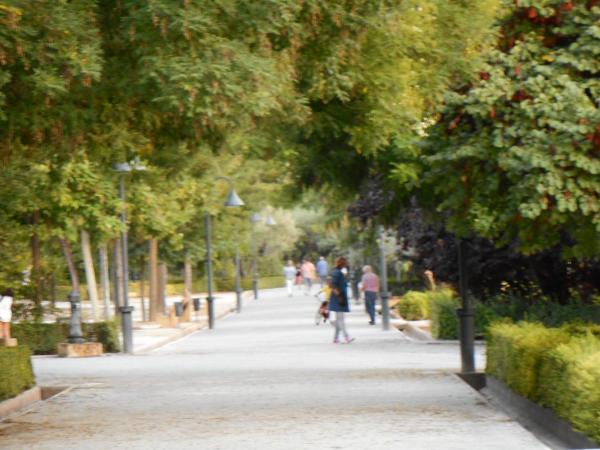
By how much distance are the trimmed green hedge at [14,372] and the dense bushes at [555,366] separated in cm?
598

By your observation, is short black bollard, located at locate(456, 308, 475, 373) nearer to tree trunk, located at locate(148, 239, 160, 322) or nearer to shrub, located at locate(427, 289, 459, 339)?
shrub, located at locate(427, 289, 459, 339)

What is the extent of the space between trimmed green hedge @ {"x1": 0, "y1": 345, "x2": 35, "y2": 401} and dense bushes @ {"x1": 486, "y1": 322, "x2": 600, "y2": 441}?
5975mm

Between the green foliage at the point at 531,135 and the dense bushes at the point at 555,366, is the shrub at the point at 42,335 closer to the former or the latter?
the dense bushes at the point at 555,366

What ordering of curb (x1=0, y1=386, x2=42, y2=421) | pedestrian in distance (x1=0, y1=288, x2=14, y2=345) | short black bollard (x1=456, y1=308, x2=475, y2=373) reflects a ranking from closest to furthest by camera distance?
curb (x1=0, y1=386, x2=42, y2=421) < short black bollard (x1=456, y1=308, x2=475, y2=373) < pedestrian in distance (x1=0, y1=288, x2=14, y2=345)

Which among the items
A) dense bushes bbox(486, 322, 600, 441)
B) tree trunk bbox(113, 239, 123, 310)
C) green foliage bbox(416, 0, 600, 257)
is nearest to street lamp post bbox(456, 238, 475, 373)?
dense bushes bbox(486, 322, 600, 441)

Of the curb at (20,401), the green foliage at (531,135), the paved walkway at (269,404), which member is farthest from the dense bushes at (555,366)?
the curb at (20,401)

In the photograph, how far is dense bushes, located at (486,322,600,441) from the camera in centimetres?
1278

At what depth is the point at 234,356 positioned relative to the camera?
32344 mm

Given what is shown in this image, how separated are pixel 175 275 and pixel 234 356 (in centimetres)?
8218

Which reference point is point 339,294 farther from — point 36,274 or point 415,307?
point 415,307

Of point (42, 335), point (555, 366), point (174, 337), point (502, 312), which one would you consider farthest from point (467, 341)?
point (174, 337)

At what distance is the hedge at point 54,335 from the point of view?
3588 centimetres

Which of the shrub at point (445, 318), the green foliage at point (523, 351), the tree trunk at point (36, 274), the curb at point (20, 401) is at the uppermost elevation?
the tree trunk at point (36, 274)

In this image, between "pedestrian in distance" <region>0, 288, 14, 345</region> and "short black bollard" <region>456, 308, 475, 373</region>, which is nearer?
"short black bollard" <region>456, 308, 475, 373</region>
